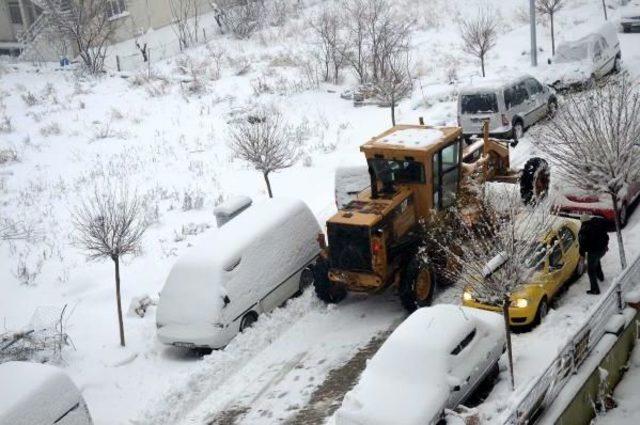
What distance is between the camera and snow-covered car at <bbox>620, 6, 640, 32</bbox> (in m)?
32.9

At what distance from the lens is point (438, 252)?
1388 cm

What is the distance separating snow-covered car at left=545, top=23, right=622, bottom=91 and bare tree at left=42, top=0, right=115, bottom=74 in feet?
73.3

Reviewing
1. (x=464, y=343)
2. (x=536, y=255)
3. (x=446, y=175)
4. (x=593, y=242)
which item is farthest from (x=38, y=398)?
Result: (x=593, y=242)

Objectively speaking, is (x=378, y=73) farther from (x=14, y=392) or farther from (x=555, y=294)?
(x=14, y=392)

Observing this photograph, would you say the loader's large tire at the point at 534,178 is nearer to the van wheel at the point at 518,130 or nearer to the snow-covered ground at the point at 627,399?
the snow-covered ground at the point at 627,399

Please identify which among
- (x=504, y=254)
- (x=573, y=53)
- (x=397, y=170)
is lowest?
(x=504, y=254)

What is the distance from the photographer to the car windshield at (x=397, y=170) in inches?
543

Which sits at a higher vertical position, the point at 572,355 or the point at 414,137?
the point at 414,137

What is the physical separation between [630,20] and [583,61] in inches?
392

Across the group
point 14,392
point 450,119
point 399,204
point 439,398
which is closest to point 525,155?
point 450,119

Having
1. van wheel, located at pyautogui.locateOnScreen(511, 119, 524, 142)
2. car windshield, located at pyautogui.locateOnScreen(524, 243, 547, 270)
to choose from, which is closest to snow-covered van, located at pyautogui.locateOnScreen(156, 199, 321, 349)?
car windshield, located at pyautogui.locateOnScreen(524, 243, 547, 270)

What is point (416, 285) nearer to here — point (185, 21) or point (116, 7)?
point (185, 21)

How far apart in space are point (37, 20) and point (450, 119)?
91.6 ft

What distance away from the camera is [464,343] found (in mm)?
10547
